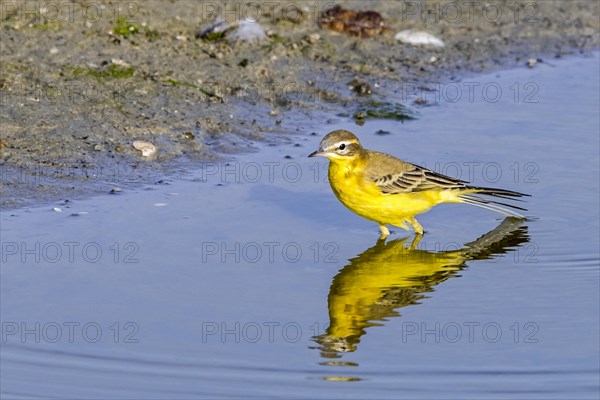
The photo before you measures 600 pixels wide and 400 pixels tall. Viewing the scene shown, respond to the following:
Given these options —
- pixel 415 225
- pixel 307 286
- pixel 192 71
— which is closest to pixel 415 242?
pixel 415 225

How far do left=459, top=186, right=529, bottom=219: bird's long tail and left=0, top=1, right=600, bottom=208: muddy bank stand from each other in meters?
2.31

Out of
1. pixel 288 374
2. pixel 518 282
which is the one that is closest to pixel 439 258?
pixel 518 282

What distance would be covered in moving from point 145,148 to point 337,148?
81.4 inches

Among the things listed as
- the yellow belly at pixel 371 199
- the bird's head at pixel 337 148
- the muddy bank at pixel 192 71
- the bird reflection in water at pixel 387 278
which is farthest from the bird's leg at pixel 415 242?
the muddy bank at pixel 192 71

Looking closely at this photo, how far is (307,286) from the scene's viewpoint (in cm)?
789

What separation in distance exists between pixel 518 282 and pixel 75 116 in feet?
15.6

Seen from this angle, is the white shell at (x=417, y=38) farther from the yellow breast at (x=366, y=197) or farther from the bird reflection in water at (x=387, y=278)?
the bird reflection in water at (x=387, y=278)

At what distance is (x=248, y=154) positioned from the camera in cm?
1084

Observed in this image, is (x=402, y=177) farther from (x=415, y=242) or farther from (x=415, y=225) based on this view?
(x=415, y=242)

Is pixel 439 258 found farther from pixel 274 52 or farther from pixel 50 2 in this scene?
pixel 50 2

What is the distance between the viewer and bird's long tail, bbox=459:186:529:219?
951 centimetres

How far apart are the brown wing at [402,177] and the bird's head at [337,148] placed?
205 mm

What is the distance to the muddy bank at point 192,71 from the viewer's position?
1046cm

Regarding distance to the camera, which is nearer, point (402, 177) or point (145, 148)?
point (402, 177)
